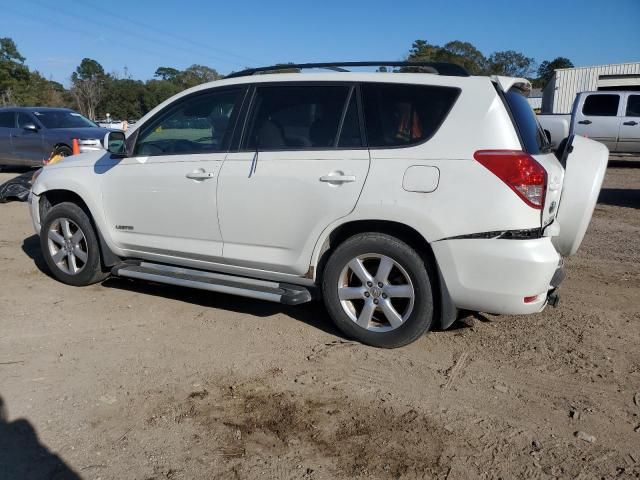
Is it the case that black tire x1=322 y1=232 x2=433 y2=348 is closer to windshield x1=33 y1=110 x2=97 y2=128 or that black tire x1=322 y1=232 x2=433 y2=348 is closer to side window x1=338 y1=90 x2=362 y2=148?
side window x1=338 y1=90 x2=362 y2=148

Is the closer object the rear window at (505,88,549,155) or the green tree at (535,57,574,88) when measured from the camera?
the rear window at (505,88,549,155)

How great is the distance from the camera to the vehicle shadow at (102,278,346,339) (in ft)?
15.4

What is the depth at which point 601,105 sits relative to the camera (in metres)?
16.8

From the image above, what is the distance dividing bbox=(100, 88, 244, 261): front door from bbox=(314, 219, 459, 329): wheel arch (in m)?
0.95

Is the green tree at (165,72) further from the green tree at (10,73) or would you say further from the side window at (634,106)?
the side window at (634,106)

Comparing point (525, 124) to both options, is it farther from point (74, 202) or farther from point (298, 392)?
point (74, 202)

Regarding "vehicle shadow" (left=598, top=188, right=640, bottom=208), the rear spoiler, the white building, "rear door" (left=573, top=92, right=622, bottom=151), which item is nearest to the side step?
the rear spoiler

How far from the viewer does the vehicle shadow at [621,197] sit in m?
10.2

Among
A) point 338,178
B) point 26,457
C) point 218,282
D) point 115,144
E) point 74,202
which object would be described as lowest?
point 26,457

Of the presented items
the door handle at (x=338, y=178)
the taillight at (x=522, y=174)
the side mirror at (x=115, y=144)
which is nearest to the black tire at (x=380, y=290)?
the door handle at (x=338, y=178)

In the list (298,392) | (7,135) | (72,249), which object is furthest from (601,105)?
(298,392)

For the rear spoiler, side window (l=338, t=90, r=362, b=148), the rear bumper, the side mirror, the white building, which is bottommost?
the rear bumper

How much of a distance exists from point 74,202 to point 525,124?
4.06 meters

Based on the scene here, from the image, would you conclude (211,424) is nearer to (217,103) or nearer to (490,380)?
(490,380)
